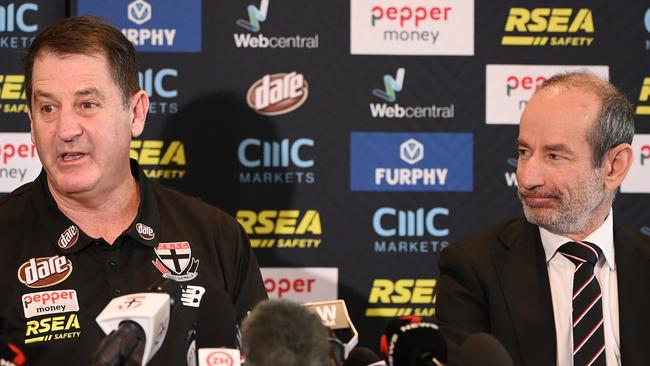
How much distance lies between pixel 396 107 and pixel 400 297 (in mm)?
738

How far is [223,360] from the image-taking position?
1.40m

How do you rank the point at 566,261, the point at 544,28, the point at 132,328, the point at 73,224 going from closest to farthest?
the point at 132,328 < the point at 73,224 < the point at 566,261 < the point at 544,28

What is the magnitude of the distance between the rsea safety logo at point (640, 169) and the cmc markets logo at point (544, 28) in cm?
43

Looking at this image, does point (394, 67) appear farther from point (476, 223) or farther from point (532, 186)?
point (532, 186)

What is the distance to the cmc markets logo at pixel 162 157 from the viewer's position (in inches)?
138

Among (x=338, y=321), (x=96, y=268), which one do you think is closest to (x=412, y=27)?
(x=96, y=268)

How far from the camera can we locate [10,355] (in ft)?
4.69

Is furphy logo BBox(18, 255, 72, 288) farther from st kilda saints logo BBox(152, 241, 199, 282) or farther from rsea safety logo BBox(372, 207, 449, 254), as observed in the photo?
rsea safety logo BBox(372, 207, 449, 254)

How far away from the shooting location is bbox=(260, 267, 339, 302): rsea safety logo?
3.52 metres

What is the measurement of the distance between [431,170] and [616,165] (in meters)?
1.26

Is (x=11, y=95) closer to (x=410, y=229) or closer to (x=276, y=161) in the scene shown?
(x=276, y=161)

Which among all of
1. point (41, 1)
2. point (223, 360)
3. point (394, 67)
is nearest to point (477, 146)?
point (394, 67)

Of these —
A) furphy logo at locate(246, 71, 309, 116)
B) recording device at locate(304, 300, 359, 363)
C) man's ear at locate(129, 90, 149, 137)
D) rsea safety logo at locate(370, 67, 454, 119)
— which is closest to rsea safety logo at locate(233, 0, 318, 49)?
furphy logo at locate(246, 71, 309, 116)

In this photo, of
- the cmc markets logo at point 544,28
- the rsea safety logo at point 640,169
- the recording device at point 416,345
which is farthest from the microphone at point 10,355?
the rsea safety logo at point 640,169
